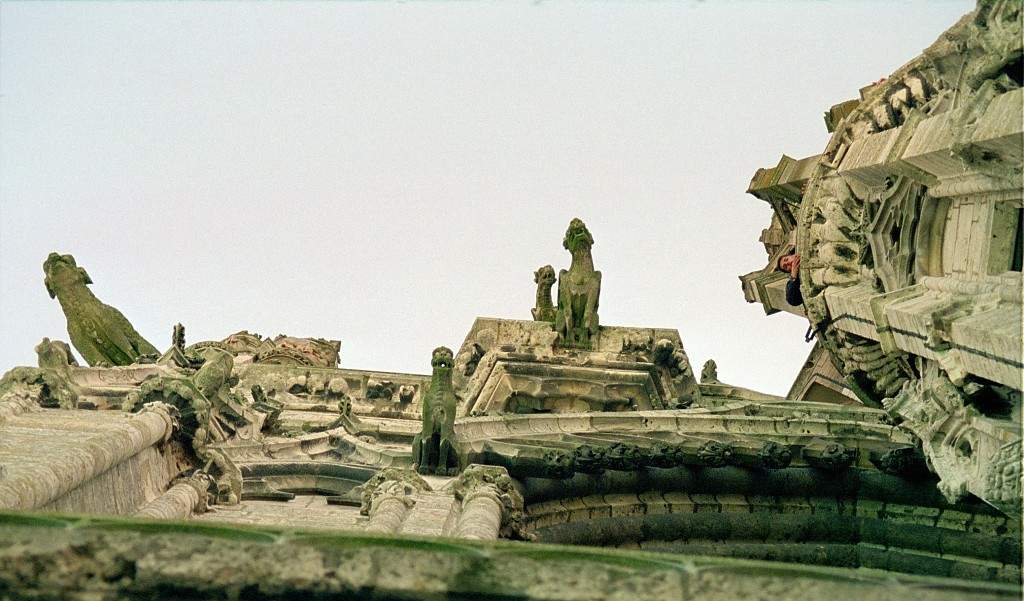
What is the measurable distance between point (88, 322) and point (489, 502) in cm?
1368

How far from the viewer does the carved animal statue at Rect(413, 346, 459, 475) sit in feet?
50.7

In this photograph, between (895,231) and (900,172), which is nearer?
(900,172)

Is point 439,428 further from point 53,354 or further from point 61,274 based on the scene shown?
point 61,274

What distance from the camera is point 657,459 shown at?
1684cm

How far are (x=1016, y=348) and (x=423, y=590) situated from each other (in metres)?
7.27

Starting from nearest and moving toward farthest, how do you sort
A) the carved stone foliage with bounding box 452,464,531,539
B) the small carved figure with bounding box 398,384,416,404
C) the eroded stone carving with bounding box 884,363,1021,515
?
1. the eroded stone carving with bounding box 884,363,1021,515
2. the carved stone foliage with bounding box 452,464,531,539
3. the small carved figure with bounding box 398,384,416,404

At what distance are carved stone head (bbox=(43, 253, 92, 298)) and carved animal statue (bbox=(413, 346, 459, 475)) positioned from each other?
36.9 ft

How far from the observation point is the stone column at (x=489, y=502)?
41.1ft

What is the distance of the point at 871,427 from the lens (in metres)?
19.9

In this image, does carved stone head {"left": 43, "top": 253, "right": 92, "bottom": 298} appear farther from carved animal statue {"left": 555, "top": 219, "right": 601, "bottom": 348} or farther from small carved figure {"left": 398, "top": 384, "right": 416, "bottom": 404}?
carved animal statue {"left": 555, "top": 219, "right": 601, "bottom": 348}

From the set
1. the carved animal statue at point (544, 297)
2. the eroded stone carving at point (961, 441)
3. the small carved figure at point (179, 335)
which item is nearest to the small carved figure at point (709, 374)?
the carved animal statue at point (544, 297)

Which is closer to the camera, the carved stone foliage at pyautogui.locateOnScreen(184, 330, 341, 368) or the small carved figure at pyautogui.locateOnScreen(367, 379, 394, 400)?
the small carved figure at pyautogui.locateOnScreen(367, 379, 394, 400)

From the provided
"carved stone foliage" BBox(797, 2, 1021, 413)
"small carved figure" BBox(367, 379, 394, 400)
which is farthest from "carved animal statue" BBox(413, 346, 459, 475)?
"small carved figure" BBox(367, 379, 394, 400)

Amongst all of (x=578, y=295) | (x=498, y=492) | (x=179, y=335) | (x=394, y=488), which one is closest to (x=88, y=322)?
(x=179, y=335)
